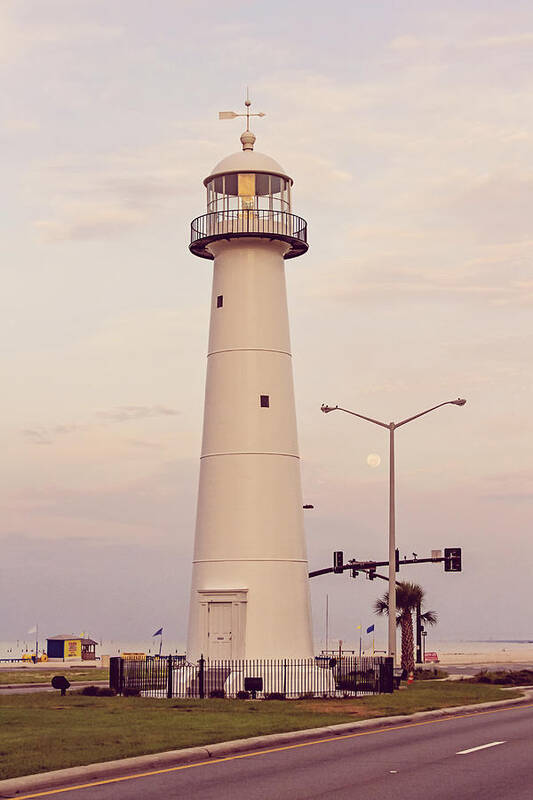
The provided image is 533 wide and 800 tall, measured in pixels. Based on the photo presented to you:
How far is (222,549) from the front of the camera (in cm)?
3997

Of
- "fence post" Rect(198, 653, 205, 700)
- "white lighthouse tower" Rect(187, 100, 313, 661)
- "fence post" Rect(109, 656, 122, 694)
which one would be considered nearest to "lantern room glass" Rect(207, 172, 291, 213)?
"white lighthouse tower" Rect(187, 100, 313, 661)

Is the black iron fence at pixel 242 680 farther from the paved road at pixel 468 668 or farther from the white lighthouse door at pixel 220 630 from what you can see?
the paved road at pixel 468 668

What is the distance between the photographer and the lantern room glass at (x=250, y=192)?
139 ft

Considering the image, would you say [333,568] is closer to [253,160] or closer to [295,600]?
[295,600]

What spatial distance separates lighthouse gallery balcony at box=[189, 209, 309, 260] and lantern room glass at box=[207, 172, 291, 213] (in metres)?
0.27

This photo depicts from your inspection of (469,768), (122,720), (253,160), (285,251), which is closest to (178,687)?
(122,720)

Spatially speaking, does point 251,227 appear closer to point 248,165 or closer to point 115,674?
point 248,165

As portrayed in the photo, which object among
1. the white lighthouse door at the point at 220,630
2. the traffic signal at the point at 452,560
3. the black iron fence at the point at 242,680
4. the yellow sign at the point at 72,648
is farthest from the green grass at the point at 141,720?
the yellow sign at the point at 72,648

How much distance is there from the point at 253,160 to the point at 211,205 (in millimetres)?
2321

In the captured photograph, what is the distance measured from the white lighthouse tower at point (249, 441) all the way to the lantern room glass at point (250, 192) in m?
0.04

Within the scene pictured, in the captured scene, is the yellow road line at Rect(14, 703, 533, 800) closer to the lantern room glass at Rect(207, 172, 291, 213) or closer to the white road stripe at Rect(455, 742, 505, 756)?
the white road stripe at Rect(455, 742, 505, 756)

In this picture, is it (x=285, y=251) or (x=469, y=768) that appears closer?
(x=469, y=768)

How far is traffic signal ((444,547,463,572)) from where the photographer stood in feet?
180

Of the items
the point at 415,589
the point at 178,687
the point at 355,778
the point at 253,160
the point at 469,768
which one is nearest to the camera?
the point at 355,778
